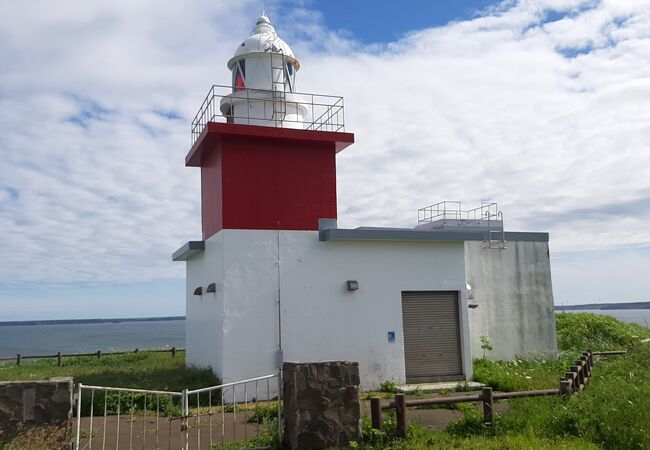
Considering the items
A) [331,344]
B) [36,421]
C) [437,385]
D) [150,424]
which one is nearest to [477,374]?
[437,385]

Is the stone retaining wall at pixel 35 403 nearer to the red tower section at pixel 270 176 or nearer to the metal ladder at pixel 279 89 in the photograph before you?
the red tower section at pixel 270 176

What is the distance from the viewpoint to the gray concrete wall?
1802 cm

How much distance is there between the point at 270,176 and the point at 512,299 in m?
8.68

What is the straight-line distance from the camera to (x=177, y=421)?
11.2 metres

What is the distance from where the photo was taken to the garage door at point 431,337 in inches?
595

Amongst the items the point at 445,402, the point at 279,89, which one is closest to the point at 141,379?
the point at 279,89

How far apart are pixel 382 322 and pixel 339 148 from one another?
4.44 m

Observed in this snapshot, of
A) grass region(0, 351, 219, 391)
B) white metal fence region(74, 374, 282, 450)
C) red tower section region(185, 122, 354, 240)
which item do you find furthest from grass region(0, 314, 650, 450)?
red tower section region(185, 122, 354, 240)

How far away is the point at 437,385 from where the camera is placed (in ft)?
47.8

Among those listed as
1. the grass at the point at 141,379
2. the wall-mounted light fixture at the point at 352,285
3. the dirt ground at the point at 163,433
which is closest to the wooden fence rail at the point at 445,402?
the dirt ground at the point at 163,433

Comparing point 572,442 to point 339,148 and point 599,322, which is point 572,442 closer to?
point 339,148

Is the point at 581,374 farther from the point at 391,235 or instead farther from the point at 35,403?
the point at 35,403

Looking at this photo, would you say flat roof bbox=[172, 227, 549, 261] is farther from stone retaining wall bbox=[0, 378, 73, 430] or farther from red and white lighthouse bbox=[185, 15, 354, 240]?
stone retaining wall bbox=[0, 378, 73, 430]

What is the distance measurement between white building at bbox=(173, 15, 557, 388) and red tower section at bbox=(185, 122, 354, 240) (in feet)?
0.08
